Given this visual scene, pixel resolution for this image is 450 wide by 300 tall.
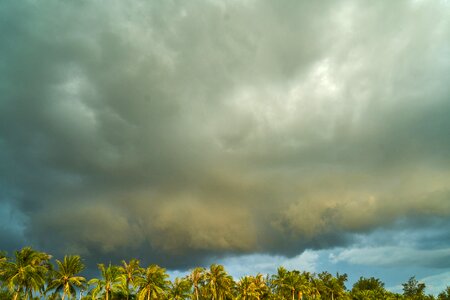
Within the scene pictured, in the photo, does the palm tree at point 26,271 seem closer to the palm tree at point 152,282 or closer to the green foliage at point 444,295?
the palm tree at point 152,282

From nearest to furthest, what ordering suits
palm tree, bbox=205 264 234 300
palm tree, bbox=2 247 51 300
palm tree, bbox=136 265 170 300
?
1. palm tree, bbox=2 247 51 300
2. palm tree, bbox=136 265 170 300
3. palm tree, bbox=205 264 234 300

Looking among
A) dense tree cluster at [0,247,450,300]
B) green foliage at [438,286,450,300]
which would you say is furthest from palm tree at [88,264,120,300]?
green foliage at [438,286,450,300]

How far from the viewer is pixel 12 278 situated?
2270 inches

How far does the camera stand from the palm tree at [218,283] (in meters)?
84.1

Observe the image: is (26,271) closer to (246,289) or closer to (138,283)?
(138,283)

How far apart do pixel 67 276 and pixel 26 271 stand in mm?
7921

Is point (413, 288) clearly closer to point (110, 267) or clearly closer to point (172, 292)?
point (172, 292)

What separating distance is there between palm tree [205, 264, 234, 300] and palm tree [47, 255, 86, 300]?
30221 mm

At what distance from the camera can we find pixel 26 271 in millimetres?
59750

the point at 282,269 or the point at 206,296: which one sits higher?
the point at 282,269

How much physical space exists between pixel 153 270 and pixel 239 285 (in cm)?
2424

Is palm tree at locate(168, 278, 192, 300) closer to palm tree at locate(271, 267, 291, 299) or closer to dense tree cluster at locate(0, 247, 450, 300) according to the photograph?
dense tree cluster at locate(0, 247, 450, 300)

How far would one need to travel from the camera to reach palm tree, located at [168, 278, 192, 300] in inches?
3174

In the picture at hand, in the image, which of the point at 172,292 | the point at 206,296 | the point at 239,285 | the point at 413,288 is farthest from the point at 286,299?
the point at 413,288
